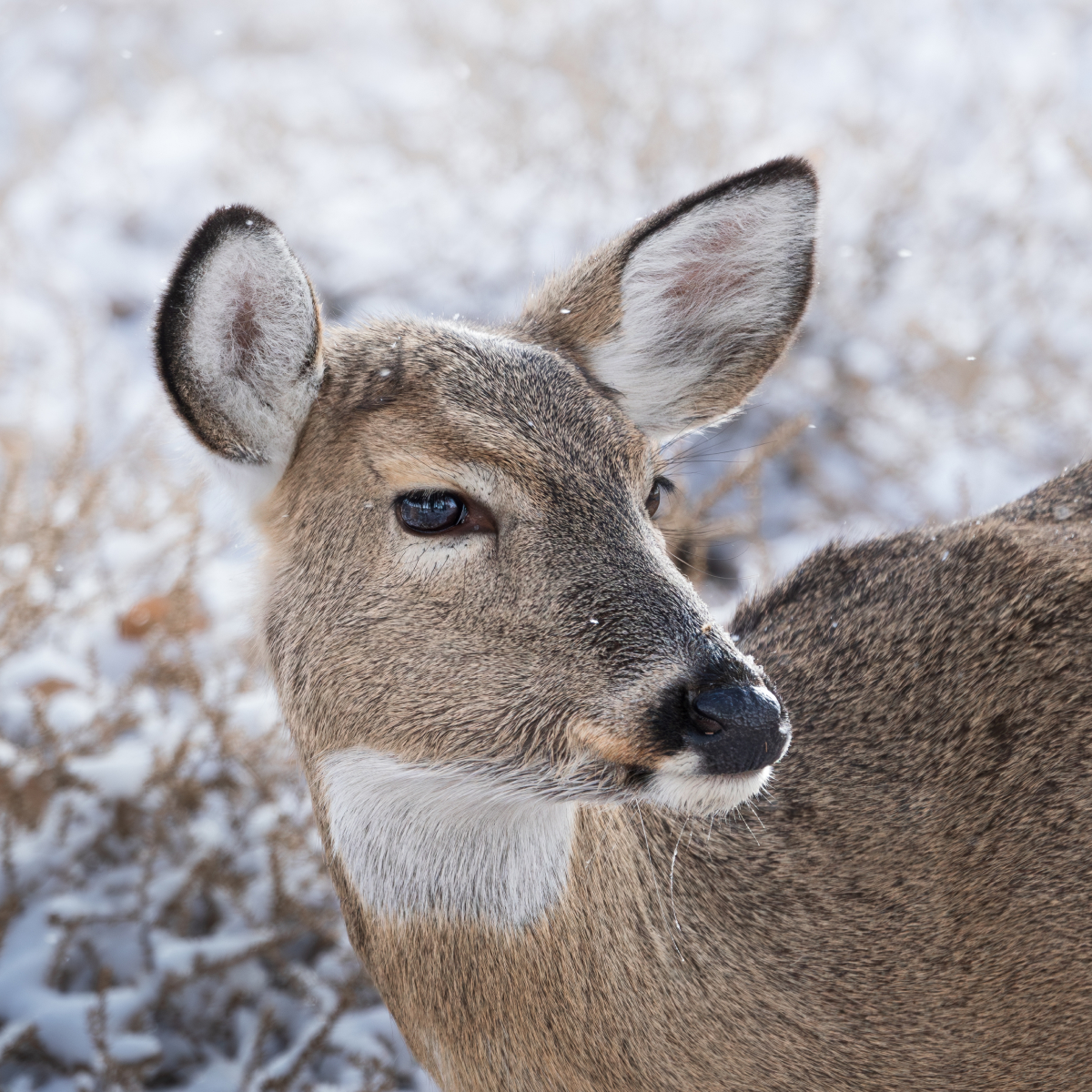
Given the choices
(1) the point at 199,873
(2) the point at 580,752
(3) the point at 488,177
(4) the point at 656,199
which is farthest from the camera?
(3) the point at 488,177

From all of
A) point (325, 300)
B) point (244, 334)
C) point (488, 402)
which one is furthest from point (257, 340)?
point (325, 300)

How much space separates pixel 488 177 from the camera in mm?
8312

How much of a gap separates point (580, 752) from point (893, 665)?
2.81 ft

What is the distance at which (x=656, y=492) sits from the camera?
252 centimetres

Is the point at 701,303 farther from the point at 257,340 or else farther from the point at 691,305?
the point at 257,340

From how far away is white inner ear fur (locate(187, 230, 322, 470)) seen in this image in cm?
222

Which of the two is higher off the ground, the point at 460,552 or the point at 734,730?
the point at 460,552

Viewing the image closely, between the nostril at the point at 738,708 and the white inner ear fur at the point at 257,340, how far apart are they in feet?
3.21

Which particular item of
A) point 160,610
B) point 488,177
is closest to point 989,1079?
point 160,610

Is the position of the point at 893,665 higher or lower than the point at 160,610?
higher

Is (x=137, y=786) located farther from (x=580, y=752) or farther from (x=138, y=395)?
(x=138, y=395)

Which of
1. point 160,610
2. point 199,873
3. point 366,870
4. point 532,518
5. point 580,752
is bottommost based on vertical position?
point 199,873

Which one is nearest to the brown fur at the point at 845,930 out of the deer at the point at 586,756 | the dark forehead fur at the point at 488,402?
the deer at the point at 586,756

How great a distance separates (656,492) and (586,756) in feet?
2.20
